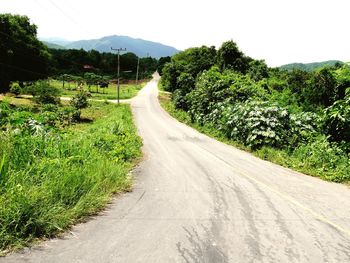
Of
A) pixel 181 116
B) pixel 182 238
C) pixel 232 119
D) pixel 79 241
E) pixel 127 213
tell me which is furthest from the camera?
pixel 181 116

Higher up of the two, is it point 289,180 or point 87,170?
point 87,170

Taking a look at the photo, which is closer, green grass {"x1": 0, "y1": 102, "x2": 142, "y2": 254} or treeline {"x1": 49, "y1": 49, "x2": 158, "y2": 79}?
green grass {"x1": 0, "y1": 102, "x2": 142, "y2": 254}

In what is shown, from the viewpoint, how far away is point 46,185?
22.4 ft

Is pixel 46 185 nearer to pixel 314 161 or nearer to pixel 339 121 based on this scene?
pixel 314 161

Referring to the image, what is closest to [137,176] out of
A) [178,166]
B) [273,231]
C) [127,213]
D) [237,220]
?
[178,166]

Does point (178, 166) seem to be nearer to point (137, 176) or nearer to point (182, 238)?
point (137, 176)

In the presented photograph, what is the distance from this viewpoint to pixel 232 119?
904 inches

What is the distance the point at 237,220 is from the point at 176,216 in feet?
4.36

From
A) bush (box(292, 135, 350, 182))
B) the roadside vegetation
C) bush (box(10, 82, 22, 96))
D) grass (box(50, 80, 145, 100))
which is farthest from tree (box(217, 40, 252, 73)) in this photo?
the roadside vegetation

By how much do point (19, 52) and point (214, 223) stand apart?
162ft

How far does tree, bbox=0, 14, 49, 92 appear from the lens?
44.0 meters

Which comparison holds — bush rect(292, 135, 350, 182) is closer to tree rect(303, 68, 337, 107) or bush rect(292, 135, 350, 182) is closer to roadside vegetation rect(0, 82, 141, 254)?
tree rect(303, 68, 337, 107)

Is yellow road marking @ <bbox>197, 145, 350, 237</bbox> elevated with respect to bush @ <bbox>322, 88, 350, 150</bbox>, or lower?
lower

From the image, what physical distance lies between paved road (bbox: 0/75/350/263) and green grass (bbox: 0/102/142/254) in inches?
12.9
